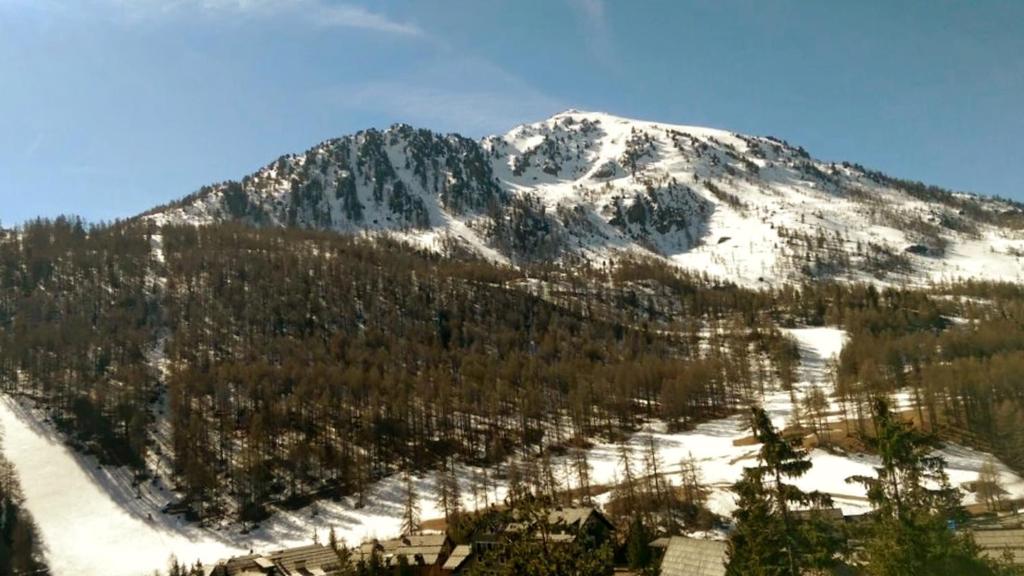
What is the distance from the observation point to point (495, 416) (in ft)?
469

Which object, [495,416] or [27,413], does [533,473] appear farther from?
[27,413]

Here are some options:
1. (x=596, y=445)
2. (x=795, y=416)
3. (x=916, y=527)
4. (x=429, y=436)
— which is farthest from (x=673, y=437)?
(x=916, y=527)

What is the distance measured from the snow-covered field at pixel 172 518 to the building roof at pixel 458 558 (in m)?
28.0

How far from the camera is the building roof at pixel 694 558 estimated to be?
41625 millimetres

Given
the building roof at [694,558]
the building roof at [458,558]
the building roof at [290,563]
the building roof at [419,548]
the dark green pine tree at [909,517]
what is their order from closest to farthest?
the dark green pine tree at [909,517] < the building roof at [694,558] < the building roof at [458,558] < the building roof at [419,548] < the building roof at [290,563]

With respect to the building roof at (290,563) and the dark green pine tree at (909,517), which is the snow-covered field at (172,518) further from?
the dark green pine tree at (909,517)

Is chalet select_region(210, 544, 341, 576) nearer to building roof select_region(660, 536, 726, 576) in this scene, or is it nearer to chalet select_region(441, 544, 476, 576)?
chalet select_region(441, 544, 476, 576)

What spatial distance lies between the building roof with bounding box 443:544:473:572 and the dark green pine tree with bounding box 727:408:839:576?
41.0m

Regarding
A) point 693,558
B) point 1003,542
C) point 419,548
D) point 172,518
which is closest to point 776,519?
point 1003,542

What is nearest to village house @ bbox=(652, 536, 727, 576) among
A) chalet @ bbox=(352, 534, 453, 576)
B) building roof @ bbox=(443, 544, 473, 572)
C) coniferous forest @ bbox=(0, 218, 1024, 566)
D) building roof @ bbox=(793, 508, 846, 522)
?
building roof @ bbox=(793, 508, 846, 522)

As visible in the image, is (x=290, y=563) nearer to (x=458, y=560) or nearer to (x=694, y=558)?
(x=458, y=560)

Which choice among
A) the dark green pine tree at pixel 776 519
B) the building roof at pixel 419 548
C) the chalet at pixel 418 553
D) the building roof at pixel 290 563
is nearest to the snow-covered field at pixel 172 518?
the building roof at pixel 290 563

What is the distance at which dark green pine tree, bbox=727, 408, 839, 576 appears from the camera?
24906mm

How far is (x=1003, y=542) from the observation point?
117 feet
